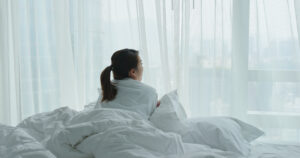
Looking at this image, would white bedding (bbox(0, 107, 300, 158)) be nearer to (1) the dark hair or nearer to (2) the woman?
(2) the woman

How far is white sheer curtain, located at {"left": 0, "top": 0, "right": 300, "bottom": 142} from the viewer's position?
2.25 m

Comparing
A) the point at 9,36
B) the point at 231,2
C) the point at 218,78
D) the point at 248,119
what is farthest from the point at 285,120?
the point at 9,36

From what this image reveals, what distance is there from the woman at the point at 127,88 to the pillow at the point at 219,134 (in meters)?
0.24

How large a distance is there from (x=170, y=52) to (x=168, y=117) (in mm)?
1023

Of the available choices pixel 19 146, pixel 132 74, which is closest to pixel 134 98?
pixel 132 74

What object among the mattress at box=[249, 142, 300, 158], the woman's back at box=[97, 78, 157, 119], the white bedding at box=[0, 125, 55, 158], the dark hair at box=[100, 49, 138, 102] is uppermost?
the dark hair at box=[100, 49, 138, 102]

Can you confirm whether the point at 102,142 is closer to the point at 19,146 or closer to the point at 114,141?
the point at 114,141

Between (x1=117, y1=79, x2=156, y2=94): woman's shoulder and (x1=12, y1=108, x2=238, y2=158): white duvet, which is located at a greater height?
(x1=117, y1=79, x2=156, y2=94): woman's shoulder

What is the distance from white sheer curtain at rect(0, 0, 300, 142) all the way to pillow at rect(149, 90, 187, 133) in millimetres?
794

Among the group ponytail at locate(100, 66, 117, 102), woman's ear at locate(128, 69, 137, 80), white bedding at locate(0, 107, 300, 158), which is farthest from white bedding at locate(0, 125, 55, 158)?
woman's ear at locate(128, 69, 137, 80)

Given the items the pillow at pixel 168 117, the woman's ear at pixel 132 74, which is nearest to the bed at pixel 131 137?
the pillow at pixel 168 117

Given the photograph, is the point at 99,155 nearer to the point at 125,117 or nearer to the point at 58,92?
the point at 125,117

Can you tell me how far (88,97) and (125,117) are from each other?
1371 mm

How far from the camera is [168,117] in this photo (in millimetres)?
1488
